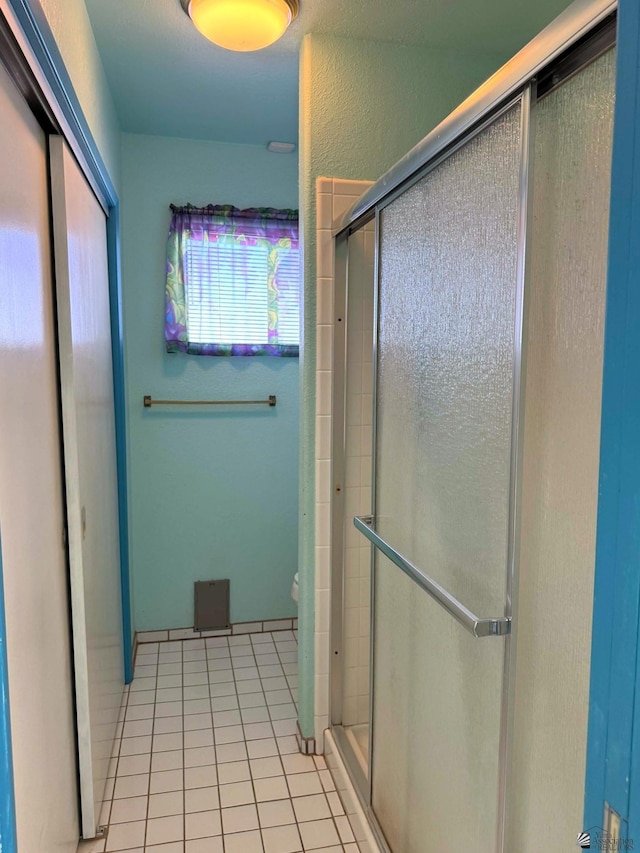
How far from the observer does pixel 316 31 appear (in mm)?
1827

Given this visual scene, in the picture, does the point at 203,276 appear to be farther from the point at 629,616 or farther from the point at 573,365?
the point at 629,616

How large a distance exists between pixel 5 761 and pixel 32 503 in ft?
1.61

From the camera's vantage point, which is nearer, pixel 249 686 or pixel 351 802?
pixel 351 802

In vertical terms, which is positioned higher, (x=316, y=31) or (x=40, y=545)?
(x=316, y=31)

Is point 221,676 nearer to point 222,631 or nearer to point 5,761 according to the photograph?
point 222,631

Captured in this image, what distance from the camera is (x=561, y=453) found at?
86 cm

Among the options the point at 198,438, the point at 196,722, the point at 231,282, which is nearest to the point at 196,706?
the point at 196,722

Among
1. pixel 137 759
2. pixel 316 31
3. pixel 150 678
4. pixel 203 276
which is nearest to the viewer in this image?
pixel 316 31

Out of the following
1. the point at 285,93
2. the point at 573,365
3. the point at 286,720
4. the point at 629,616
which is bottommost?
the point at 286,720

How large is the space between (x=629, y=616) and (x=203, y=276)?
2.52 meters

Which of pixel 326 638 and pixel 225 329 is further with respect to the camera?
pixel 225 329

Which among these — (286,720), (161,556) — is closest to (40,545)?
(286,720)

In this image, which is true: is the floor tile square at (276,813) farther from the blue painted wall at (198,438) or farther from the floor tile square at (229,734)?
the blue painted wall at (198,438)

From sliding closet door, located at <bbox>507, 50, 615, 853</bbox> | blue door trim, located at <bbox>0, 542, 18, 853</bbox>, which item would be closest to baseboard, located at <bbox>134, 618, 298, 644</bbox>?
blue door trim, located at <bbox>0, 542, 18, 853</bbox>
